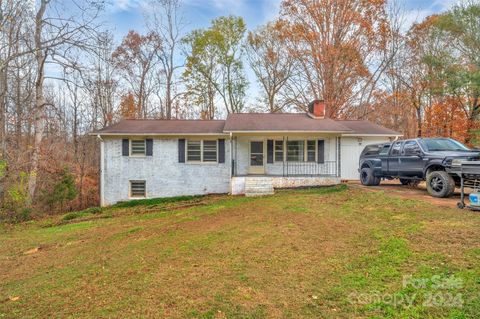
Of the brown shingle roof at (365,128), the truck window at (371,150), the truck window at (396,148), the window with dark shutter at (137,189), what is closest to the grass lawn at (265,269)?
the truck window at (396,148)

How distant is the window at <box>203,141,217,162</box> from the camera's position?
13.5 m

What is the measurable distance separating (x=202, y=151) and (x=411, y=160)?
8.81 meters

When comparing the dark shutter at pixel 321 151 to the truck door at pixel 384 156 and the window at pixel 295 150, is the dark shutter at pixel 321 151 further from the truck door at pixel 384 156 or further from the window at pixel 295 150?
the truck door at pixel 384 156

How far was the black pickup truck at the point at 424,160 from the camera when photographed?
24.4ft

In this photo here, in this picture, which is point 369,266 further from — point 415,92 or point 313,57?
point 415,92

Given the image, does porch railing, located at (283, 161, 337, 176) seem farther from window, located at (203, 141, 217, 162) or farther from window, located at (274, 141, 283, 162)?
window, located at (203, 141, 217, 162)

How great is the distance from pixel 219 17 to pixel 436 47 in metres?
16.4

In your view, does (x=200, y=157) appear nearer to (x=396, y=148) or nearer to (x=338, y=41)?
(x=396, y=148)

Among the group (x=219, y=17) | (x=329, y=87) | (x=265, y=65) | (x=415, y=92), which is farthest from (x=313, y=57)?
(x=219, y=17)

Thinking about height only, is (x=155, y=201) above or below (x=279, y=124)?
below

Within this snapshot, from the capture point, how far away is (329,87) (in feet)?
64.7

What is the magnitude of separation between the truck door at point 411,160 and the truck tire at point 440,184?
0.43 m

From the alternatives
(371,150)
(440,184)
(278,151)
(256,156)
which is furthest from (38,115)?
(440,184)

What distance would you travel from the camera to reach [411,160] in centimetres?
848
